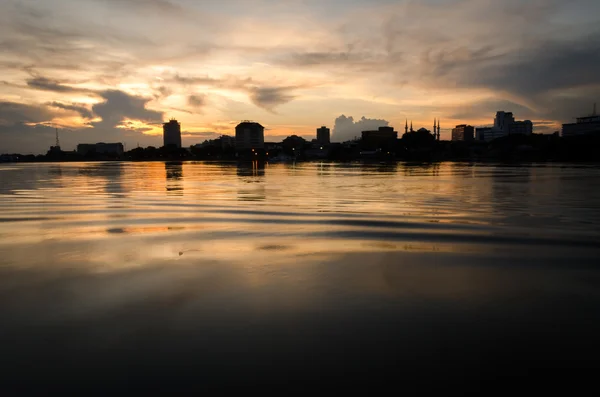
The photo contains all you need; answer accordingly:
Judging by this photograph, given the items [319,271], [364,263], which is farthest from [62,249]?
[364,263]

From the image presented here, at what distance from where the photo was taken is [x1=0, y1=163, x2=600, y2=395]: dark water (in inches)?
173

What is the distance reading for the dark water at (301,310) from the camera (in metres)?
4.40

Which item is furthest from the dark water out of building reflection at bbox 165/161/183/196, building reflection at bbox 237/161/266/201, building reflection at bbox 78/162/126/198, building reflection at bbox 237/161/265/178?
building reflection at bbox 237/161/265/178

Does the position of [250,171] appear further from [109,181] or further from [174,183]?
[174,183]

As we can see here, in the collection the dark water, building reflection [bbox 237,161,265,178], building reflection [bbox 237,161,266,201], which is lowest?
the dark water

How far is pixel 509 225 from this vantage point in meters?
13.1

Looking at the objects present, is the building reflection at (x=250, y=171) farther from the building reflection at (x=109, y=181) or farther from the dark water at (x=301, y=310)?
the dark water at (x=301, y=310)

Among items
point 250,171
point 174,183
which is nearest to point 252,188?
point 174,183

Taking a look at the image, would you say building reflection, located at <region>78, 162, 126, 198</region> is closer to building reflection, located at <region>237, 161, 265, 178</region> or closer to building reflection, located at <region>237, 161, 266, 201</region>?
building reflection, located at <region>237, 161, 266, 201</region>

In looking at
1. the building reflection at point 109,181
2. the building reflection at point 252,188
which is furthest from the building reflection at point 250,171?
the building reflection at point 109,181

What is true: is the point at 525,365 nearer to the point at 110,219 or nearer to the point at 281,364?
the point at 281,364

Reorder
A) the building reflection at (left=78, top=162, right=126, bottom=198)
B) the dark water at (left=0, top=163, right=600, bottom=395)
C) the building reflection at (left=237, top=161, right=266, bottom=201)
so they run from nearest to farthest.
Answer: the dark water at (left=0, top=163, right=600, bottom=395) → the building reflection at (left=237, top=161, right=266, bottom=201) → the building reflection at (left=78, top=162, right=126, bottom=198)

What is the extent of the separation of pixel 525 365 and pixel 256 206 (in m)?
14.7

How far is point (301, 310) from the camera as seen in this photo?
6152mm
